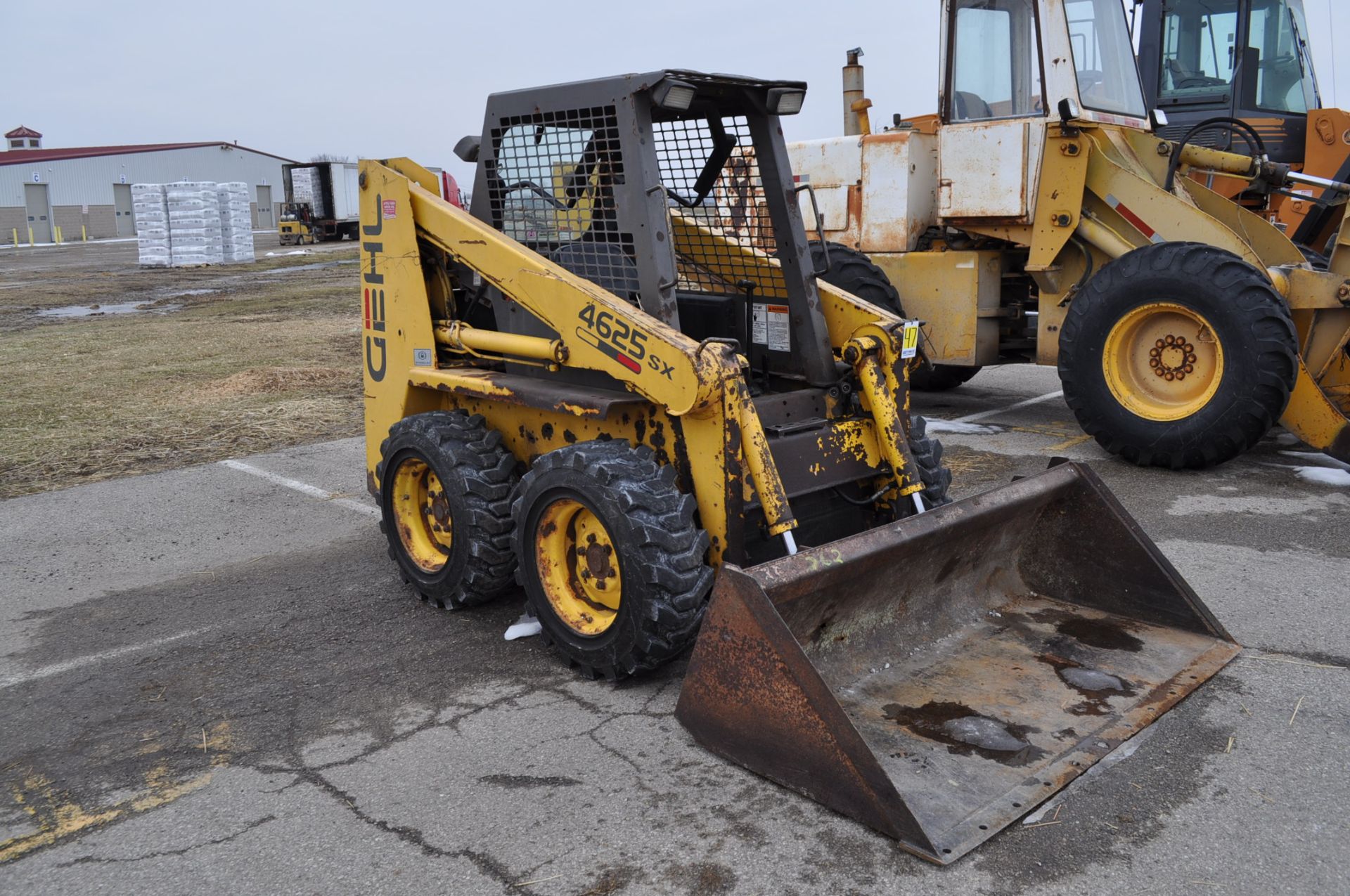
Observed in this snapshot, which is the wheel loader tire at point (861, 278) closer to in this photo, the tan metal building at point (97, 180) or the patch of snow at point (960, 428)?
the patch of snow at point (960, 428)

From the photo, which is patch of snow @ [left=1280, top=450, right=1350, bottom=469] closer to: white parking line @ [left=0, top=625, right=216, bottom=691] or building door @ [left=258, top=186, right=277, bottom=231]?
white parking line @ [left=0, top=625, right=216, bottom=691]

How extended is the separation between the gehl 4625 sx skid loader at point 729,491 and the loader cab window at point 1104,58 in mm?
3917

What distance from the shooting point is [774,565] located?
3.41m

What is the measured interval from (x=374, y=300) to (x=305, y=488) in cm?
229

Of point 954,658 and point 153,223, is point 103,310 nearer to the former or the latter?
point 153,223

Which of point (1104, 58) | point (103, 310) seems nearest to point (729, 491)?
point (1104, 58)

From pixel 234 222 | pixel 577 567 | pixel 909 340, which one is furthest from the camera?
pixel 234 222

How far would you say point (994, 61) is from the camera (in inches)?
315

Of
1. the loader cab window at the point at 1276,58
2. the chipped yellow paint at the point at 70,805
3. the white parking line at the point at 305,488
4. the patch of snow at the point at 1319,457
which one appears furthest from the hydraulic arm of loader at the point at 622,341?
the loader cab window at the point at 1276,58

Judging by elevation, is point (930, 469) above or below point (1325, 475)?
above

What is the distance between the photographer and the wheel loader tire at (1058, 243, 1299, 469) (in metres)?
6.38

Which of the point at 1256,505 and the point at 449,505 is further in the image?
the point at 1256,505

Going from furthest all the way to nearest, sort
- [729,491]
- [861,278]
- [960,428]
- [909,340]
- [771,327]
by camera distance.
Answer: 1. [960,428]
2. [861,278]
3. [771,327]
4. [909,340]
5. [729,491]

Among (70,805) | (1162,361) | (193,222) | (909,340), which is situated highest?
(193,222)
